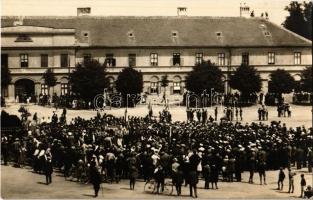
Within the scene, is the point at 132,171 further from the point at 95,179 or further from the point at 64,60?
the point at 64,60

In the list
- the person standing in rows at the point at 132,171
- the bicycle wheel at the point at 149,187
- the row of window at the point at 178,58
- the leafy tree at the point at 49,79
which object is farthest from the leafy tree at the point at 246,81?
the person standing in rows at the point at 132,171

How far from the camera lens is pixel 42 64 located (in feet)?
161

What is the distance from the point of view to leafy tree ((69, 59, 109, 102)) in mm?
40469

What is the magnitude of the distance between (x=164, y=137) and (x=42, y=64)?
21.4 meters

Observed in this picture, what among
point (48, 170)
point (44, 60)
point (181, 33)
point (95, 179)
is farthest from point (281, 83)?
point (95, 179)

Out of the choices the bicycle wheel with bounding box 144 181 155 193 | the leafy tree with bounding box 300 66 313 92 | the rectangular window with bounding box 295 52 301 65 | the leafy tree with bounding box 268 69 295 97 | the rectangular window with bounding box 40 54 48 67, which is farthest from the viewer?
the rectangular window with bounding box 295 52 301 65

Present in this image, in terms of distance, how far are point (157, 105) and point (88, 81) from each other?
586 cm

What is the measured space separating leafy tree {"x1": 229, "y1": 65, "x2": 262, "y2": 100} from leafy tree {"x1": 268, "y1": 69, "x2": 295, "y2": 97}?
112 centimetres

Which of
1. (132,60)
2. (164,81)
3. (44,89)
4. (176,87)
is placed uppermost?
(132,60)

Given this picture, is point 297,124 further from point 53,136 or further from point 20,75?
point 20,75

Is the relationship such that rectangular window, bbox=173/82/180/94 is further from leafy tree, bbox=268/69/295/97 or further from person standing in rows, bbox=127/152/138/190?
person standing in rows, bbox=127/152/138/190

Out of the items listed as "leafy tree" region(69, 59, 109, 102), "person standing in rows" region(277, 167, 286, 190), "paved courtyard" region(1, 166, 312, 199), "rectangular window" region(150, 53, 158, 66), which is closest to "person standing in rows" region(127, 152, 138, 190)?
"paved courtyard" region(1, 166, 312, 199)

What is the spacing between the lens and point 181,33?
57000 mm

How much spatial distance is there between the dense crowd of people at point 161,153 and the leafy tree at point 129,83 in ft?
46.8
